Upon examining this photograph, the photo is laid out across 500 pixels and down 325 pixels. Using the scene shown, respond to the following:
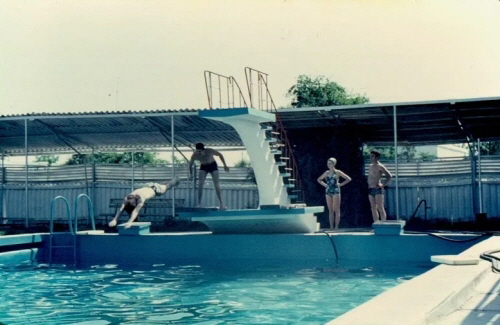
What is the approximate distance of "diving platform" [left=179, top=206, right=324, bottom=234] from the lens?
36.0ft

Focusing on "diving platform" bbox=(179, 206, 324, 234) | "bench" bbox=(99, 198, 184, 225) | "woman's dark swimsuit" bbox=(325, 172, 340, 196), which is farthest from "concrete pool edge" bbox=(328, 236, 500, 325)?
"bench" bbox=(99, 198, 184, 225)

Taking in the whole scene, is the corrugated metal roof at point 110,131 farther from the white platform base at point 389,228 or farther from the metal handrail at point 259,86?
the white platform base at point 389,228

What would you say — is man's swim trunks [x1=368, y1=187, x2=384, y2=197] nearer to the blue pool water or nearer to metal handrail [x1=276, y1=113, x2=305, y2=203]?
metal handrail [x1=276, y1=113, x2=305, y2=203]

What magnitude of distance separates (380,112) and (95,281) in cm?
849

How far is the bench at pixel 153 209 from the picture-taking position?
60.2ft

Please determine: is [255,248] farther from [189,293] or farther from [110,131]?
[110,131]

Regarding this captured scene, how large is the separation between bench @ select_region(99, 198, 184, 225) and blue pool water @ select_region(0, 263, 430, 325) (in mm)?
7545

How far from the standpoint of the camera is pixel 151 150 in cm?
2027

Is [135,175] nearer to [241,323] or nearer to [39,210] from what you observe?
[39,210]

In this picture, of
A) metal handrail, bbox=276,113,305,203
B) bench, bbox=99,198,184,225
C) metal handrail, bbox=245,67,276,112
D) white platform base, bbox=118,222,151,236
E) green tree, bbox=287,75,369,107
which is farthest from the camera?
green tree, bbox=287,75,369,107

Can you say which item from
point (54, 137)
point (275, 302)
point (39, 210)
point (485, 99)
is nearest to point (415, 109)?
point (485, 99)

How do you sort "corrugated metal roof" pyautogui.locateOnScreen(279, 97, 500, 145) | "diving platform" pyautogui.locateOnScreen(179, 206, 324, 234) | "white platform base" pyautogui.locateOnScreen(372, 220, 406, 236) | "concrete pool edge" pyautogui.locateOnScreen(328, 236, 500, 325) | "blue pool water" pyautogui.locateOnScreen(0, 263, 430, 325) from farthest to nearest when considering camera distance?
"corrugated metal roof" pyautogui.locateOnScreen(279, 97, 500, 145) → "diving platform" pyautogui.locateOnScreen(179, 206, 324, 234) → "white platform base" pyautogui.locateOnScreen(372, 220, 406, 236) → "blue pool water" pyautogui.locateOnScreen(0, 263, 430, 325) → "concrete pool edge" pyautogui.locateOnScreen(328, 236, 500, 325)

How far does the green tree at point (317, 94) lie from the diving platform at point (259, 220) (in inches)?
1222

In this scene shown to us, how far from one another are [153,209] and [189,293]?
1138cm
